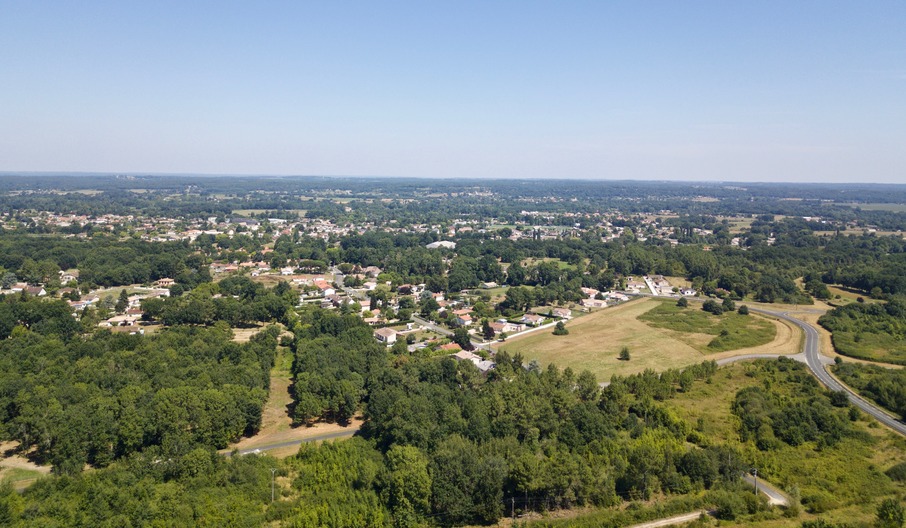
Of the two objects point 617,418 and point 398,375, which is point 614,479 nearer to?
point 617,418

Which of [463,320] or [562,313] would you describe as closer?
[463,320]

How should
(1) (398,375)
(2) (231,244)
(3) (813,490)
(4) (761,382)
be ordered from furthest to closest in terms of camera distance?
1. (2) (231,244)
2. (4) (761,382)
3. (1) (398,375)
4. (3) (813,490)

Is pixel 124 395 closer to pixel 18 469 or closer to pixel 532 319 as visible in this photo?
pixel 18 469

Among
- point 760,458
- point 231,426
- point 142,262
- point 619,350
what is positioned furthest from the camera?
point 142,262

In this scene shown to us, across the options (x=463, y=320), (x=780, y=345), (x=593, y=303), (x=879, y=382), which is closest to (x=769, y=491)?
(x=879, y=382)

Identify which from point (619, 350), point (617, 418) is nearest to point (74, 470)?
point (617, 418)
